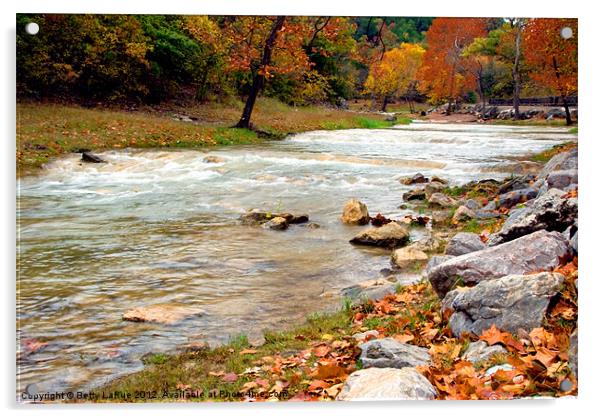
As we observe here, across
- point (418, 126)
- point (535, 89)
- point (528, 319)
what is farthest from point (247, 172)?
point (528, 319)

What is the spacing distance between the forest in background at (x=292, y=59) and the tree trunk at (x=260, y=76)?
0.06 ft

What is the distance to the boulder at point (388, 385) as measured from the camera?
2828 mm

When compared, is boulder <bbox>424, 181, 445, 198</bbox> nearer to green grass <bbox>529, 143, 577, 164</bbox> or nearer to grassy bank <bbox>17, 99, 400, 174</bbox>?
grassy bank <bbox>17, 99, 400, 174</bbox>

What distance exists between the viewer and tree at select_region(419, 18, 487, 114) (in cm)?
449

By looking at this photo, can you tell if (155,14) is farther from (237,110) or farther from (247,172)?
(247,172)

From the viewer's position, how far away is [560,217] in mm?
4039

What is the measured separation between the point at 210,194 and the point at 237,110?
1.02 metres

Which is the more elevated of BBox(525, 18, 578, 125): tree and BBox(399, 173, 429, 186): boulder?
BBox(525, 18, 578, 125): tree

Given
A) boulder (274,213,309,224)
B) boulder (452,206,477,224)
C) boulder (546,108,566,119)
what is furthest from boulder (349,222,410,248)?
boulder (546,108,566,119)

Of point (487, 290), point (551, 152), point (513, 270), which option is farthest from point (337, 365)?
point (551, 152)

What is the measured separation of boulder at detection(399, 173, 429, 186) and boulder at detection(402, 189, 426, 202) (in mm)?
269

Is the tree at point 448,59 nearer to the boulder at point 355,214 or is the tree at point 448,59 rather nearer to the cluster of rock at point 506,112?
the cluster of rock at point 506,112

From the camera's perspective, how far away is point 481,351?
3000 mm

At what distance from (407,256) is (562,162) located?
5.83ft
